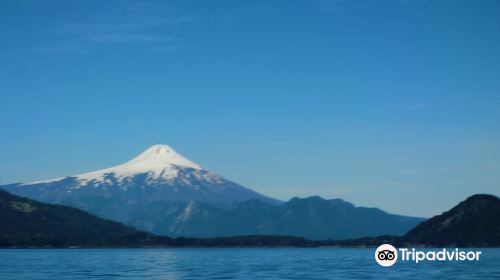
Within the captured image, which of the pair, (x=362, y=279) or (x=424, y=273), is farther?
(x=424, y=273)

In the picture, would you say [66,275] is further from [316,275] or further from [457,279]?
[457,279]

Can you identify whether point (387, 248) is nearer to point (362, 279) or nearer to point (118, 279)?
point (362, 279)

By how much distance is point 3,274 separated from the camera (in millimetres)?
184625

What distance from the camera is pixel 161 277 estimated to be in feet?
570

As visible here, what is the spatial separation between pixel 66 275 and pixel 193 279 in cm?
3574

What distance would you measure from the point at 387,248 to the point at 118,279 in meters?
57.5

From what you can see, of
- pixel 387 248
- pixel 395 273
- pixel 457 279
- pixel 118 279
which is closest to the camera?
pixel 387 248

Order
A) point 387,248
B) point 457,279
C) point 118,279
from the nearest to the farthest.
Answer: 1. point 387,248
2. point 457,279
3. point 118,279

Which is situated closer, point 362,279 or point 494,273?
point 362,279

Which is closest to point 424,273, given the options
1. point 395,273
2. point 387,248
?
point 395,273

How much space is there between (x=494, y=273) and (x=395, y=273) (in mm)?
21734

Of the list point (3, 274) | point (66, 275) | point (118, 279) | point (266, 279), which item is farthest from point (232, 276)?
point (3, 274)

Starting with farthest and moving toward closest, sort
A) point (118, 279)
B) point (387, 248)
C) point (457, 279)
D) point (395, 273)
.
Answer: point (395, 273)
point (118, 279)
point (457, 279)
point (387, 248)

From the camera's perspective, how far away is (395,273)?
17425cm
